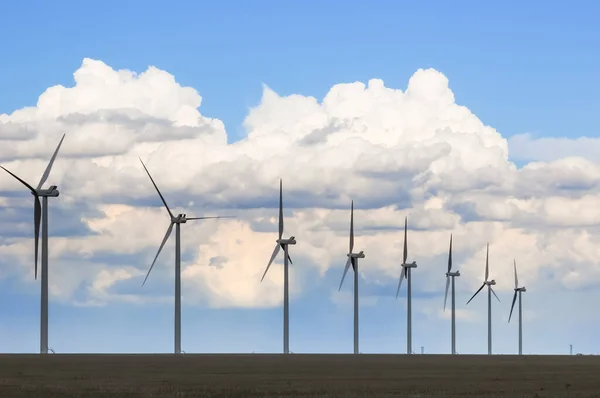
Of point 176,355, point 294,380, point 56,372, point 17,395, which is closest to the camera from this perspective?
point 17,395

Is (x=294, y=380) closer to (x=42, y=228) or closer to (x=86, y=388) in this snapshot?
(x=86, y=388)

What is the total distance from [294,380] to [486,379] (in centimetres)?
1691

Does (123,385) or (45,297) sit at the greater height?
(45,297)

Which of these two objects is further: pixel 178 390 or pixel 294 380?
pixel 294 380

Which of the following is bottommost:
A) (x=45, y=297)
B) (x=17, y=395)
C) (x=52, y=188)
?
(x=17, y=395)

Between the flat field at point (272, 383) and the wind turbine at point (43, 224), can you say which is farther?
the wind turbine at point (43, 224)

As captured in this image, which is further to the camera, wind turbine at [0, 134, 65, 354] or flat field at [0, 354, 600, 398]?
wind turbine at [0, 134, 65, 354]

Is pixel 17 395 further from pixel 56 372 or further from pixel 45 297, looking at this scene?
pixel 45 297

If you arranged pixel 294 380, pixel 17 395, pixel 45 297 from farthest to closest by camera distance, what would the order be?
1. pixel 45 297
2. pixel 294 380
3. pixel 17 395

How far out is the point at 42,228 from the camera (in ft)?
527

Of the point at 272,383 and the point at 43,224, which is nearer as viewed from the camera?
the point at 272,383

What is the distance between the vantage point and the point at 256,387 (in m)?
96.5

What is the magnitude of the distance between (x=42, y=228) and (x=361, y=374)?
50.9 meters

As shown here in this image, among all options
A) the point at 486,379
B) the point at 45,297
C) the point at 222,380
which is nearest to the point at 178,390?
the point at 222,380
